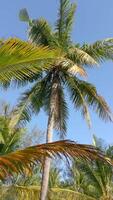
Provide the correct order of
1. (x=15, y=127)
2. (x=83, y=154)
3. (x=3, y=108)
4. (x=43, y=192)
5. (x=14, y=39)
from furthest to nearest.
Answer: (x=3, y=108)
(x=15, y=127)
(x=43, y=192)
(x=14, y=39)
(x=83, y=154)

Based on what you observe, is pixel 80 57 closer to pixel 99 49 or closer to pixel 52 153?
pixel 99 49

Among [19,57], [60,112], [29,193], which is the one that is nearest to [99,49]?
[60,112]

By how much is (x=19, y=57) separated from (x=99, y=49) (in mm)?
16109

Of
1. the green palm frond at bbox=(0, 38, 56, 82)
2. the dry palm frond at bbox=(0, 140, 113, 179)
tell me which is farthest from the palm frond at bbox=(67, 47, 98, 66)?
the dry palm frond at bbox=(0, 140, 113, 179)

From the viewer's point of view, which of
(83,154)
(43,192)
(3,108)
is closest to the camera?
(83,154)

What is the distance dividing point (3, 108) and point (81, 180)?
7572 mm

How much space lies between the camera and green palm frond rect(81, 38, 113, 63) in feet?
71.8

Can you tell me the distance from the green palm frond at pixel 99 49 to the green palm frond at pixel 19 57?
1584cm

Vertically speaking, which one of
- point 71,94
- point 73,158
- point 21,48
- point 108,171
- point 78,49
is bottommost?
point 73,158

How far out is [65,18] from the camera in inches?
909

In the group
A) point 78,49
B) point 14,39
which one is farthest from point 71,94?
point 14,39

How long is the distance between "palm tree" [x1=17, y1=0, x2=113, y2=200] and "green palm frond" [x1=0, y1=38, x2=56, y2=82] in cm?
1418

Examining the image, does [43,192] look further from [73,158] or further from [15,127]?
[73,158]

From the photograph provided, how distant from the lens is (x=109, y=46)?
21.9 meters
